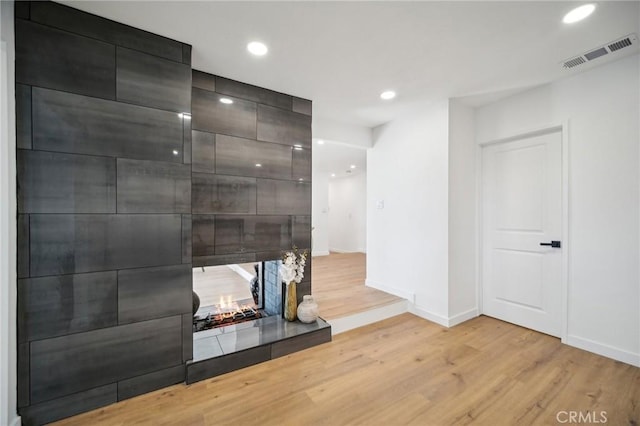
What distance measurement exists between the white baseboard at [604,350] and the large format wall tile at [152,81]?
166 inches

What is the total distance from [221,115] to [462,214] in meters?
3.01

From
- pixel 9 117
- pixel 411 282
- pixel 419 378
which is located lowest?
pixel 419 378

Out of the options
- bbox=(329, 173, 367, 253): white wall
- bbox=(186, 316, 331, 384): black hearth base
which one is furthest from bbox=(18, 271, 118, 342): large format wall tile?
bbox=(329, 173, 367, 253): white wall

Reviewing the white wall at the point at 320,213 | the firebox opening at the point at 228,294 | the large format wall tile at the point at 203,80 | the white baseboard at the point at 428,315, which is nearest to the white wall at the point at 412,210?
the white baseboard at the point at 428,315

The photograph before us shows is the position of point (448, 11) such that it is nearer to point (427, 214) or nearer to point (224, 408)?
point (427, 214)

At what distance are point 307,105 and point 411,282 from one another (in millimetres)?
2684

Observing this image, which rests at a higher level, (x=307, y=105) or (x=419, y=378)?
(x=307, y=105)

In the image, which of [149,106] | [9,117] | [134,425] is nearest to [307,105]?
[149,106]

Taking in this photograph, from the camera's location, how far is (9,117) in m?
1.51

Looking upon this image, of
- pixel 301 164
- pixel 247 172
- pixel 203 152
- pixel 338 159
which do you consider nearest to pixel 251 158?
pixel 247 172

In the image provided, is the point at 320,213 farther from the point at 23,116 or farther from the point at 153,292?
the point at 23,116

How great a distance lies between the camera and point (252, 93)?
2.70 meters

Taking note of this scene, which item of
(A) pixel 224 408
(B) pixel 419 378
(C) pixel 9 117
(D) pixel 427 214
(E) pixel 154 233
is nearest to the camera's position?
(C) pixel 9 117

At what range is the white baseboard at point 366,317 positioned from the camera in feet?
9.50
